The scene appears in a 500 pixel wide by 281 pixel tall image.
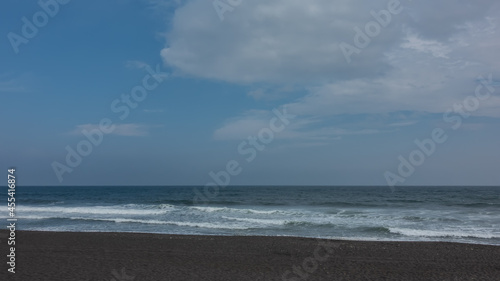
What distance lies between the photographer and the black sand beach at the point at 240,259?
10.3 metres

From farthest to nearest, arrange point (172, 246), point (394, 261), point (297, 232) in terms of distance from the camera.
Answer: point (297, 232) → point (172, 246) → point (394, 261)

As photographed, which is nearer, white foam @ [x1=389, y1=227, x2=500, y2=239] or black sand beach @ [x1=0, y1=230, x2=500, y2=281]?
black sand beach @ [x1=0, y1=230, x2=500, y2=281]

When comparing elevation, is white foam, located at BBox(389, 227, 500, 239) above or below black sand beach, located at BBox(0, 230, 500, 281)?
below

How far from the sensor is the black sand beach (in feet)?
33.7

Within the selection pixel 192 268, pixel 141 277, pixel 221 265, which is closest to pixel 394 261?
pixel 221 265

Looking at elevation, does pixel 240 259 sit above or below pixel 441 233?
above

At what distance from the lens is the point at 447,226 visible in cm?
2239

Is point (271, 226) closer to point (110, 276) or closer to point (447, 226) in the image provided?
point (447, 226)

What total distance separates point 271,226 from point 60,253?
12301 mm

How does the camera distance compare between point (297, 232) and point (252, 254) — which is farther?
point (297, 232)

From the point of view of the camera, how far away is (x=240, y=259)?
12.3m

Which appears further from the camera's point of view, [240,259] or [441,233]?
[441,233]

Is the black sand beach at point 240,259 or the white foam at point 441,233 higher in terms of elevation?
the black sand beach at point 240,259

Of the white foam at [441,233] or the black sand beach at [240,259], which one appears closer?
the black sand beach at [240,259]
